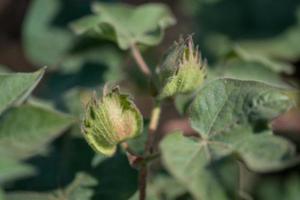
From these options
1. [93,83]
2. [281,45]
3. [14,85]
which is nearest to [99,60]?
[93,83]

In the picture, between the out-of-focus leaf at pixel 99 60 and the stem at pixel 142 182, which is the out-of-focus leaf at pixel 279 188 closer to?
the out-of-focus leaf at pixel 99 60

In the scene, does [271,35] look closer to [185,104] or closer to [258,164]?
[185,104]

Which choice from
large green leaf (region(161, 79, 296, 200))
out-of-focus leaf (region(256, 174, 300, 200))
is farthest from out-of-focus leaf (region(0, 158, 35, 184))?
out-of-focus leaf (region(256, 174, 300, 200))

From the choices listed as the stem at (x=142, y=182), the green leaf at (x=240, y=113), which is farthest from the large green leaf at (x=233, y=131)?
the stem at (x=142, y=182)

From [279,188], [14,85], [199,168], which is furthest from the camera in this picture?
[279,188]

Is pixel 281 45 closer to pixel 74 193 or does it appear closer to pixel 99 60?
pixel 99 60

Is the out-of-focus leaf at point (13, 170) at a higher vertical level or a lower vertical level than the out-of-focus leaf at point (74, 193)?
lower
